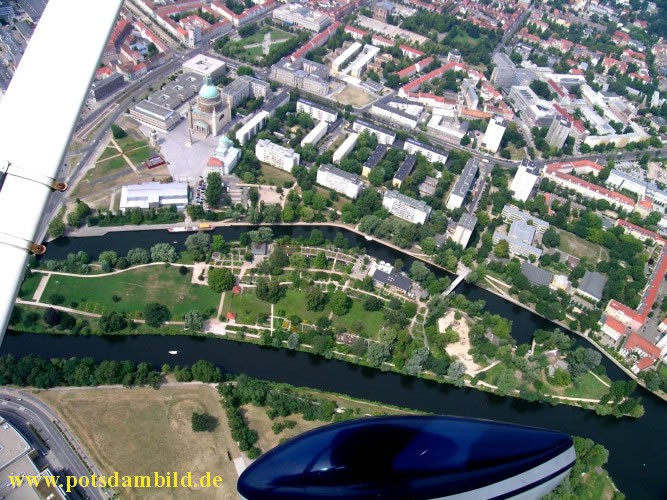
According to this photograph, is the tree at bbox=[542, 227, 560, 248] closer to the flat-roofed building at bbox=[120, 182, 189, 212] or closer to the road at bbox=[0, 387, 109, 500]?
the flat-roofed building at bbox=[120, 182, 189, 212]

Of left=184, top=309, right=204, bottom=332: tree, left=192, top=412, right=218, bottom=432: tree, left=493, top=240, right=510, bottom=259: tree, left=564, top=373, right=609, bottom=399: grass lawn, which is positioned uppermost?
left=493, top=240, right=510, bottom=259: tree

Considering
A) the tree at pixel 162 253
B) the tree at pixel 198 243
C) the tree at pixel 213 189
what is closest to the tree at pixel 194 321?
the tree at pixel 162 253

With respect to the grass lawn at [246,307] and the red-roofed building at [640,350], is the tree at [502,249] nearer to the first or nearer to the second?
the red-roofed building at [640,350]

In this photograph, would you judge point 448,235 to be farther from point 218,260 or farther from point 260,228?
point 218,260

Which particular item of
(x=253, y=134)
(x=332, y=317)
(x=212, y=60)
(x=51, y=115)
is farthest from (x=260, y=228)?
(x=51, y=115)

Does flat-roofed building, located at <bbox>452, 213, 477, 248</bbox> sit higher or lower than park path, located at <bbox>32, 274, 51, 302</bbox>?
higher

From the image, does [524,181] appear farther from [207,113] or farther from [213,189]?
[207,113]

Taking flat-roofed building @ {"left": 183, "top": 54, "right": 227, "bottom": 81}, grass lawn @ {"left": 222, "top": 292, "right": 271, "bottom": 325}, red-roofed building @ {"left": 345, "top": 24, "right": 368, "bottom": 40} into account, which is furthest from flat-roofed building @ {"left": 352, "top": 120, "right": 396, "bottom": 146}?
grass lawn @ {"left": 222, "top": 292, "right": 271, "bottom": 325}
